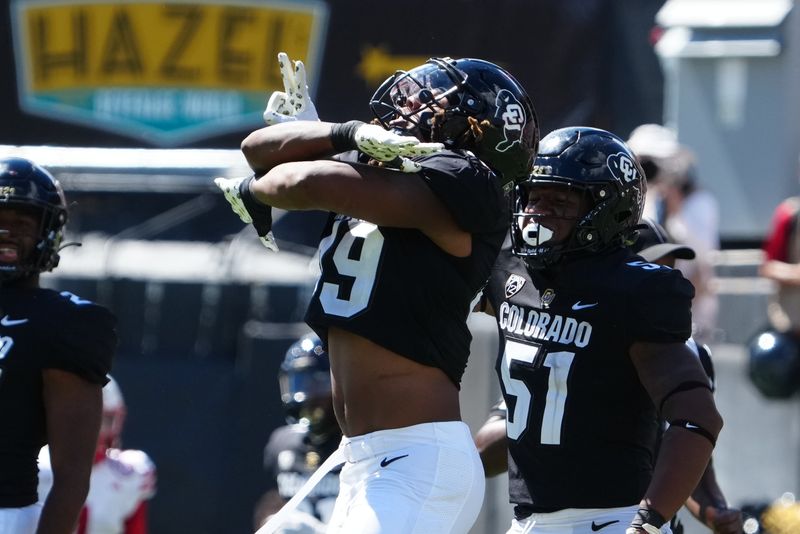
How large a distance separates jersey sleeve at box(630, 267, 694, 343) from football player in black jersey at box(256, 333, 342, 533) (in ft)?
7.54

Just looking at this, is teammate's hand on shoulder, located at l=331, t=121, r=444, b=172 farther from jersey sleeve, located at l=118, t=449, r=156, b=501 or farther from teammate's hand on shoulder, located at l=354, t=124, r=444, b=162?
jersey sleeve, located at l=118, t=449, r=156, b=501

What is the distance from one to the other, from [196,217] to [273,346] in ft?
4.11

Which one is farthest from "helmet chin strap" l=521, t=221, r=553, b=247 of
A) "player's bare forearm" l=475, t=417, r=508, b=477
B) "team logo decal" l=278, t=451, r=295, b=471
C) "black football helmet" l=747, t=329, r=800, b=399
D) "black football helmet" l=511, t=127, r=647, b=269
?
"black football helmet" l=747, t=329, r=800, b=399

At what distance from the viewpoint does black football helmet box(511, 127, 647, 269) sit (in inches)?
157

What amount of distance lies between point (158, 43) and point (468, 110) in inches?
225

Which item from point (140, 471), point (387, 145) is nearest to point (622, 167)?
point (387, 145)

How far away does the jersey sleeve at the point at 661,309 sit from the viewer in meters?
3.74

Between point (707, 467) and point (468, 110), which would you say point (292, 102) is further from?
point (707, 467)

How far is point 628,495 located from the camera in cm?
385

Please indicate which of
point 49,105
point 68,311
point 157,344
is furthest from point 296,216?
point 68,311

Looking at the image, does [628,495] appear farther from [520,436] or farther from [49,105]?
[49,105]

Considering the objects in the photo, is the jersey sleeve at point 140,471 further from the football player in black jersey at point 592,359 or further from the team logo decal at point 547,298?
the team logo decal at point 547,298

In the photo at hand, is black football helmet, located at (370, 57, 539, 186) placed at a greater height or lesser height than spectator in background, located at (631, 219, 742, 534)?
greater

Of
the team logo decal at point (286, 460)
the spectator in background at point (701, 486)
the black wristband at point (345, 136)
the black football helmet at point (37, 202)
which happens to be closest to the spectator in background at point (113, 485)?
the team logo decal at point (286, 460)
